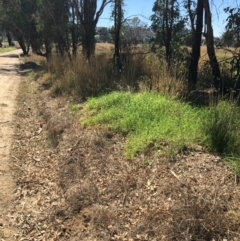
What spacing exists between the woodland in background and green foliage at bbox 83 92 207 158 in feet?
3.29

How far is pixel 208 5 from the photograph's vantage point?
8.40m

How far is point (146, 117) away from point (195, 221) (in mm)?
2960

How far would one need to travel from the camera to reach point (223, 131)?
14.6ft

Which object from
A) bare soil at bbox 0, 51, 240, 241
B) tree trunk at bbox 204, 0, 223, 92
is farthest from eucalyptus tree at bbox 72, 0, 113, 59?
bare soil at bbox 0, 51, 240, 241

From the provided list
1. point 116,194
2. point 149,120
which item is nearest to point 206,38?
point 149,120

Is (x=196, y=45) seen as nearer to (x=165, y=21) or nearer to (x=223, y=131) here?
(x=223, y=131)

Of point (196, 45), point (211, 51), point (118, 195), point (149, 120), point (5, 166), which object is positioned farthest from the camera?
point (196, 45)

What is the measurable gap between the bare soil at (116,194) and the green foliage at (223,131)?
0.68 feet

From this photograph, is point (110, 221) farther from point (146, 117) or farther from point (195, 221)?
point (146, 117)

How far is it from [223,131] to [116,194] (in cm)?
167

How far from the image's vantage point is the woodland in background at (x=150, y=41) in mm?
8578

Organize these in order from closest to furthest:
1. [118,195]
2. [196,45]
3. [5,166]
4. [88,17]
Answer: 1. [118,195]
2. [5,166]
3. [196,45]
4. [88,17]

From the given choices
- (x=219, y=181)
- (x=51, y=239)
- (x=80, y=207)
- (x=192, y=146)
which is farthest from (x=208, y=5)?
(x=51, y=239)

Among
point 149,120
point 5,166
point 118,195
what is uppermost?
point 149,120
